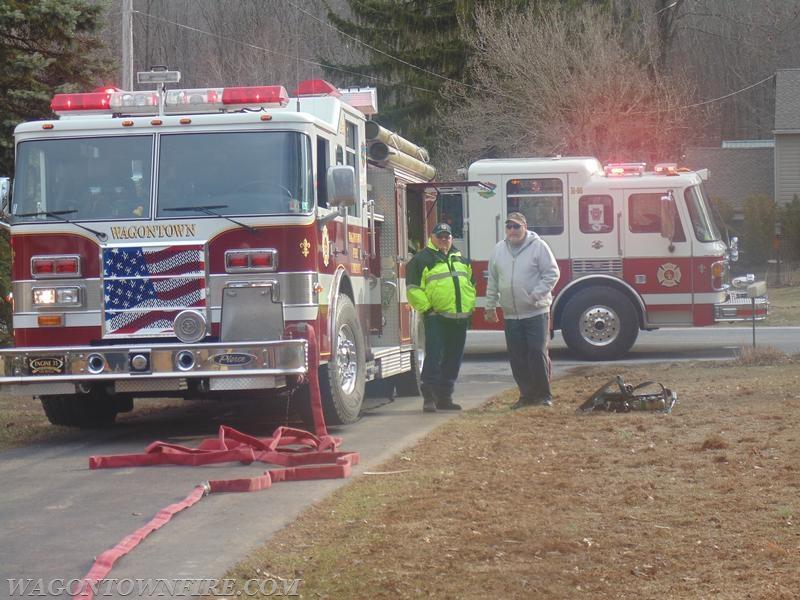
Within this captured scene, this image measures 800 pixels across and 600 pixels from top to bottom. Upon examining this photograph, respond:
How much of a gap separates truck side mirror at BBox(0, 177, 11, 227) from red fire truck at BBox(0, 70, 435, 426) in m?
0.03

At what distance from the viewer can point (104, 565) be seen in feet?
19.5

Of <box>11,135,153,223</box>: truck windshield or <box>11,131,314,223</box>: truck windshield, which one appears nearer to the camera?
<box>11,131,314,223</box>: truck windshield

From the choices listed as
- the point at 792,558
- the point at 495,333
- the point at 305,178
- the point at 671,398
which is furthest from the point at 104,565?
the point at 495,333

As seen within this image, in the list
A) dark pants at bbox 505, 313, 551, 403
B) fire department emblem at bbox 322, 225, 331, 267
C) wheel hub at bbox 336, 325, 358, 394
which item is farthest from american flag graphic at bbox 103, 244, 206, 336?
dark pants at bbox 505, 313, 551, 403

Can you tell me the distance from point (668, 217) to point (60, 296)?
9915 millimetres

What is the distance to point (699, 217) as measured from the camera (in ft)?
58.5

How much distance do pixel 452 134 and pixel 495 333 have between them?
42.4ft

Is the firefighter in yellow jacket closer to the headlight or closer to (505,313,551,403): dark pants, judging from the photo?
(505,313,551,403): dark pants

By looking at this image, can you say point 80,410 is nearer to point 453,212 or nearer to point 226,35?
point 453,212

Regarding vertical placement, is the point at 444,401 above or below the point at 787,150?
below

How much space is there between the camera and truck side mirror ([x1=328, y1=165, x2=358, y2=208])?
1019 cm

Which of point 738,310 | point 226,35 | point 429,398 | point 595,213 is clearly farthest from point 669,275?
point 226,35

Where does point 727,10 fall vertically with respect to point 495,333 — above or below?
above

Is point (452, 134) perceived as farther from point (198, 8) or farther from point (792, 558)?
point (792, 558)
